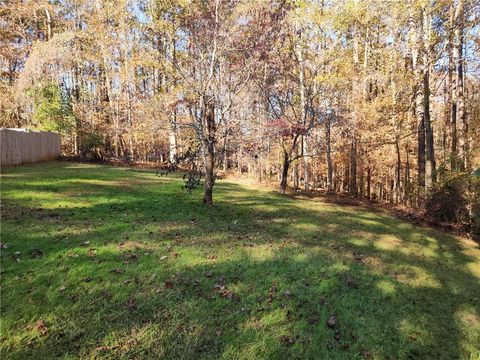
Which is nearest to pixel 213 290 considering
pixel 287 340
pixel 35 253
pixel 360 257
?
pixel 287 340

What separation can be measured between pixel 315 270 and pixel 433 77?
40.9ft

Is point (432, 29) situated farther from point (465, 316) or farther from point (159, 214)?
point (159, 214)

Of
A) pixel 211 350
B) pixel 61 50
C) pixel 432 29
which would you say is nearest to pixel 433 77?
pixel 432 29

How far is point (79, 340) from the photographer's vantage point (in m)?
3.17

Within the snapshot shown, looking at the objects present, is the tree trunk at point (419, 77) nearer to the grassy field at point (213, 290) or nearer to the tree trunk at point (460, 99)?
the tree trunk at point (460, 99)

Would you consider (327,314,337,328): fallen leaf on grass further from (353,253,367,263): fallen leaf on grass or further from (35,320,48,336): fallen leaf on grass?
(35,320,48,336): fallen leaf on grass

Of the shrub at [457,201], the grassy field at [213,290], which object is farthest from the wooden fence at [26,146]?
the shrub at [457,201]

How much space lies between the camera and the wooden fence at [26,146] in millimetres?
14422

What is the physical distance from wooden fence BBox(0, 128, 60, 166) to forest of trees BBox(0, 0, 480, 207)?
250 centimetres

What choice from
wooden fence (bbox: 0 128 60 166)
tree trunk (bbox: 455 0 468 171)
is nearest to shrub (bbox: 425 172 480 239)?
tree trunk (bbox: 455 0 468 171)

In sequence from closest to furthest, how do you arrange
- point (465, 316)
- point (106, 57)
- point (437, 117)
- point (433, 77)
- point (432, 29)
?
point (465, 316) → point (432, 29) → point (433, 77) → point (437, 117) → point (106, 57)

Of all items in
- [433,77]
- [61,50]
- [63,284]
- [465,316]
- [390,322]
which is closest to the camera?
[63,284]

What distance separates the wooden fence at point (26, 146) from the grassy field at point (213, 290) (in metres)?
8.09

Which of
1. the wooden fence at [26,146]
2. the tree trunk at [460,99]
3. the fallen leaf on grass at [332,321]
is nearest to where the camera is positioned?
the fallen leaf on grass at [332,321]
